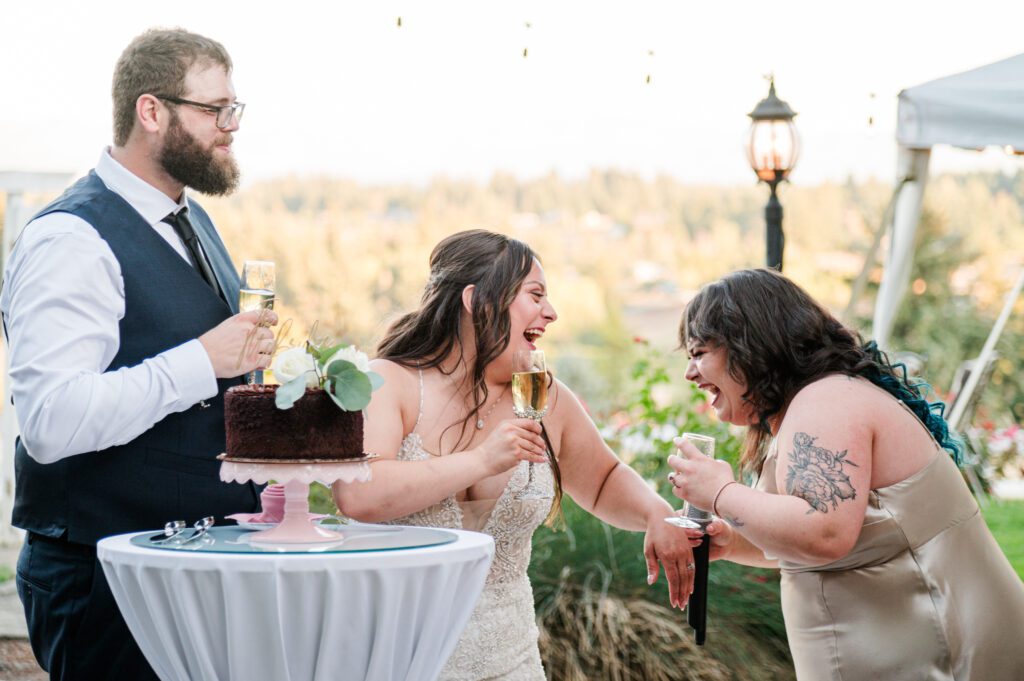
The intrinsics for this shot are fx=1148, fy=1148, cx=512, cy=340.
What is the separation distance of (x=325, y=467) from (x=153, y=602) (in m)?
0.44

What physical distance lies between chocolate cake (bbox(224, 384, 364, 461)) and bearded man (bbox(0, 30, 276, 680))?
0.25 metres

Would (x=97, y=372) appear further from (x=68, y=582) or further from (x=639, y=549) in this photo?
(x=639, y=549)

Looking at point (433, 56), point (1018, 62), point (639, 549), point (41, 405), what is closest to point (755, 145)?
point (1018, 62)

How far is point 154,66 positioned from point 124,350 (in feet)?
2.44

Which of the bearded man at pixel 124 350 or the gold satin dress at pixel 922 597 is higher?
the bearded man at pixel 124 350

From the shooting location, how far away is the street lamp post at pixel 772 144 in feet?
24.1

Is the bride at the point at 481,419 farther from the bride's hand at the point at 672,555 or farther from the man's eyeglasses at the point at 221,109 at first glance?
the man's eyeglasses at the point at 221,109

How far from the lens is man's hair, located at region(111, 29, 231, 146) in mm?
2957

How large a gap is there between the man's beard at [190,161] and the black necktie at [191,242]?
0.10 metres

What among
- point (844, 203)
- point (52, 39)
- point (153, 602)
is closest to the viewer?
point (153, 602)

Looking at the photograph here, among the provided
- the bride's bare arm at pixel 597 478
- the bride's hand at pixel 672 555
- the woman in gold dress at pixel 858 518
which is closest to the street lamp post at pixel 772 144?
the bride's bare arm at pixel 597 478

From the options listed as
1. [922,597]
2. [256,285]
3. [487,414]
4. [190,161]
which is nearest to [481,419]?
[487,414]

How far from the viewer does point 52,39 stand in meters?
17.0

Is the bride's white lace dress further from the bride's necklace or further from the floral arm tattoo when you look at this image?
the floral arm tattoo
